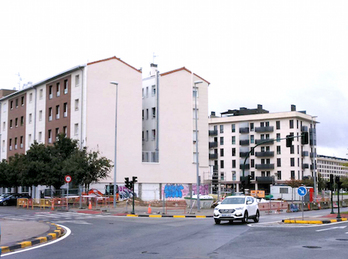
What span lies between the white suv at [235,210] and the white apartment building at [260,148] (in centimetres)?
6302

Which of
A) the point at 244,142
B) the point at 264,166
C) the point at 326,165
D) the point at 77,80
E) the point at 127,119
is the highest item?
the point at 77,80

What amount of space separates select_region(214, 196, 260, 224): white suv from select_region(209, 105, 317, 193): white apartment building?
2481 inches

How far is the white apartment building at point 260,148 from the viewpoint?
89.9 m

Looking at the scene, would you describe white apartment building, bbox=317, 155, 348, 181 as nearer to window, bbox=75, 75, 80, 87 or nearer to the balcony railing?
the balcony railing

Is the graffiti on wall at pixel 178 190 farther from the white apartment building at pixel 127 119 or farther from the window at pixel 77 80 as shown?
the window at pixel 77 80

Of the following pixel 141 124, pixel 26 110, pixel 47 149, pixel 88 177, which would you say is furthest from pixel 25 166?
pixel 26 110

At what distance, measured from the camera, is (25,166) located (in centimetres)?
4734

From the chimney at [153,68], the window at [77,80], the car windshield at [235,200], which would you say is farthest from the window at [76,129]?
the car windshield at [235,200]

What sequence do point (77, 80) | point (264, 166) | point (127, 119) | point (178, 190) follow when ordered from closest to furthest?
point (77, 80) → point (178, 190) → point (127, 119) → point (264, 166)

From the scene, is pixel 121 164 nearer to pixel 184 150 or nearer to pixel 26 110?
pixel 184 150

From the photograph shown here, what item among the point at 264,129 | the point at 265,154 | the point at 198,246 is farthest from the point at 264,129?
the point at 198,246

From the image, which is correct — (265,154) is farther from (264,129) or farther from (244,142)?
(244,142)

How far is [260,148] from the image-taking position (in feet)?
308

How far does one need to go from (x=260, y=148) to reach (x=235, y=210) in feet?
233
